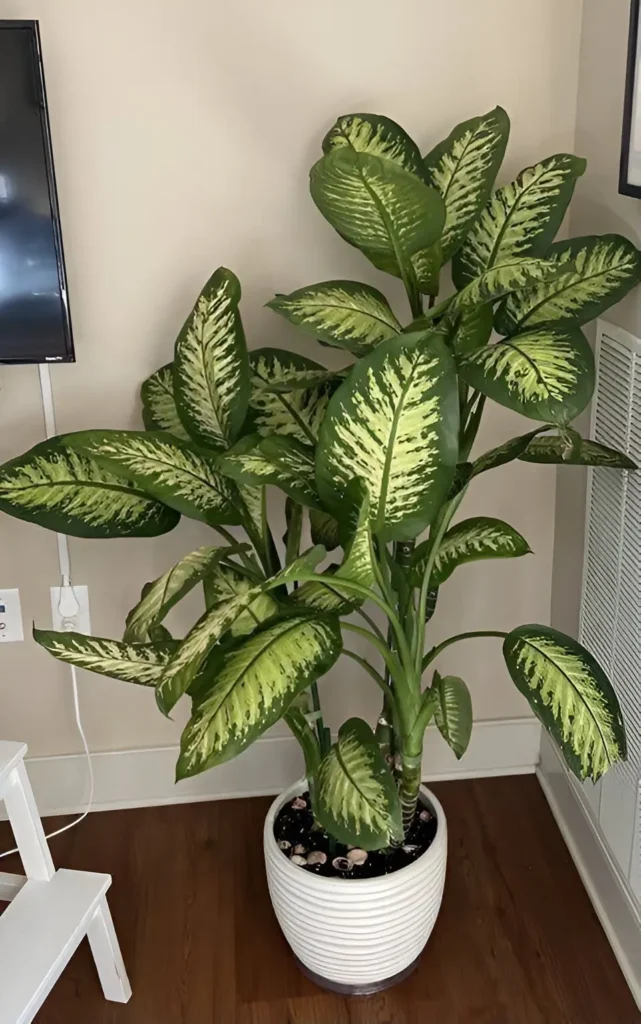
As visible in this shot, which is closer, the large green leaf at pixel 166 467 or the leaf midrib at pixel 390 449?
the leaf midrib at pixel 390 449

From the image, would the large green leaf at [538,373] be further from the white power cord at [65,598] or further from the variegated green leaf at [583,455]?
the white power cord at [65,598]

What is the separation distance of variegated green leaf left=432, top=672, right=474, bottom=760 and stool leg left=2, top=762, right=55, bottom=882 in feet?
1.97

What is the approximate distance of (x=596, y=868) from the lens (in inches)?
62.9

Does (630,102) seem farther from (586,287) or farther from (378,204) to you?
(378,204)

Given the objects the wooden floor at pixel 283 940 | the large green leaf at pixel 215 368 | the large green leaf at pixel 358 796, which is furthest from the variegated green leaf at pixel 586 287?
the wooden floor at pixel 283 940

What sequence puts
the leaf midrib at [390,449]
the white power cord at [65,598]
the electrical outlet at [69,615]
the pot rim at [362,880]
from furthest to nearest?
the electrical outlet at [69,615]
the white power cord at [65,598]
the pot rim at [362,880]
the leaf midrib at [390,449]

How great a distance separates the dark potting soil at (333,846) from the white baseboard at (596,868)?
1.03 feet

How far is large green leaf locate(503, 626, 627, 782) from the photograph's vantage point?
1.10 metres

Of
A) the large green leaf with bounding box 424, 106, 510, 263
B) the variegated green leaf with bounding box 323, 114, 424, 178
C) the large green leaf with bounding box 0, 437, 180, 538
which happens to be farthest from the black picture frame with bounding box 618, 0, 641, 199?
the large green leaf with bounding box 0, 437, 180, 538

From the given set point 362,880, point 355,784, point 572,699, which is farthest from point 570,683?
point 362,880

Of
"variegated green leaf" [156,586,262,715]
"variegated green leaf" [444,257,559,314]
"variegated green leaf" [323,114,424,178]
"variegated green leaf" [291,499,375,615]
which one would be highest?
"variegated green leaf" [323,114,424,178]

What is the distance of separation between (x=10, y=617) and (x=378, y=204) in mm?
1027

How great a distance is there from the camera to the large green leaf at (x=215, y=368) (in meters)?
1.25

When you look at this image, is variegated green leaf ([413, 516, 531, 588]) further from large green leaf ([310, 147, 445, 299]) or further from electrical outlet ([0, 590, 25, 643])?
electrical outlet ([0, 590, 25, 643])
